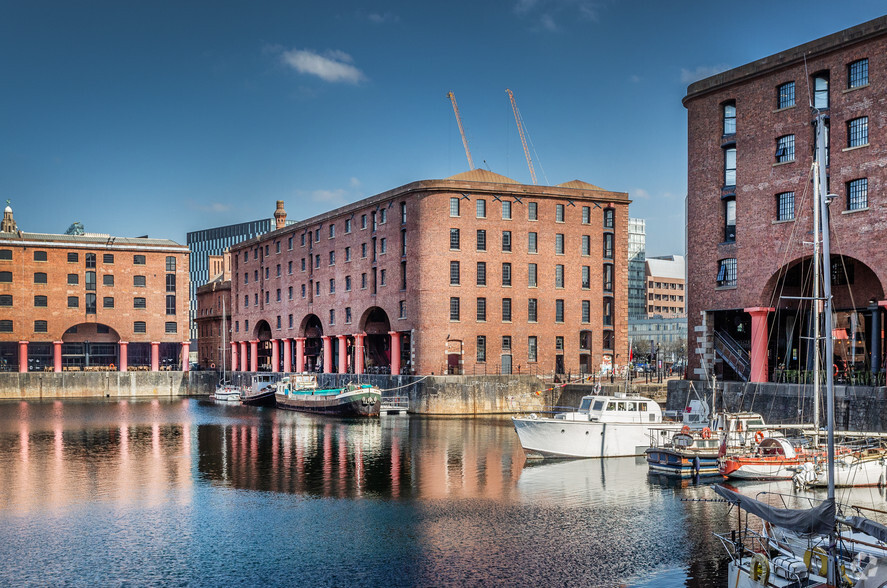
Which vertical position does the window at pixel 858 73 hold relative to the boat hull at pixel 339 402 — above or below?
above

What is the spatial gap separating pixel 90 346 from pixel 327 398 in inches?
2231

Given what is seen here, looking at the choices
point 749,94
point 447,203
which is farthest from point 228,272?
point 749,94

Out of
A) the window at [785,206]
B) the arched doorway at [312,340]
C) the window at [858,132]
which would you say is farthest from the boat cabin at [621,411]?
the arched doorway at [312,340]

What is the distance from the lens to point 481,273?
79062mm

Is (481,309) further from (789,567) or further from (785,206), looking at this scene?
(789,567)

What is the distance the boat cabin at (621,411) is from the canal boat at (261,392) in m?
50.8

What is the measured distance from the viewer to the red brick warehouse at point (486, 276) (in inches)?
3051

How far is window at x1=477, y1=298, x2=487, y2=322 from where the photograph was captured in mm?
78562

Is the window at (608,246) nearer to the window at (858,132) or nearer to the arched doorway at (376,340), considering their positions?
the arched doorway at (376,340)

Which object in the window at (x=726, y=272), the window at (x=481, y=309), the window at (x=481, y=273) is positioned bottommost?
the window at (x=481, y=309)

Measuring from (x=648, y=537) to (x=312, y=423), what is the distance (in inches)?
1778

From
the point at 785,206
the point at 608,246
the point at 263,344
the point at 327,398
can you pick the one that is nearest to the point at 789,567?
the point at 785,206

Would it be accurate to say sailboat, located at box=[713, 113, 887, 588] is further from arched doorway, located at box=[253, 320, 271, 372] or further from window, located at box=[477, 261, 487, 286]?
arched doorway, located at box=[253, 320, 271, 372]

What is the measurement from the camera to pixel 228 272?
14625 cm
